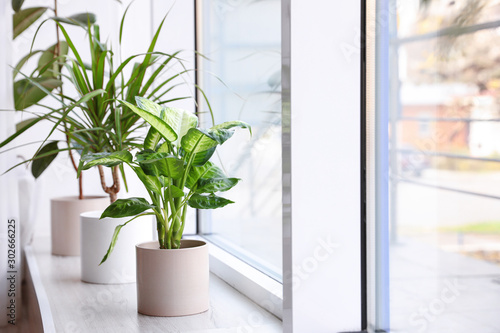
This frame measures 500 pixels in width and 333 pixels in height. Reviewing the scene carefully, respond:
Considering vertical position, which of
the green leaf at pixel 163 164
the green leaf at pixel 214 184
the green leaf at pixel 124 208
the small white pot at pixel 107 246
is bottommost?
the small white pot at pixel 107 246

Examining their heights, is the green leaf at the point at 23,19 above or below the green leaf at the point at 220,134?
above

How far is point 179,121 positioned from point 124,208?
20cm

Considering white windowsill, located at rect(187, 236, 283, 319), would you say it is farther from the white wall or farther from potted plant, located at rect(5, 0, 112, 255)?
potted plant, located at rect(5, 0, 112, 255)

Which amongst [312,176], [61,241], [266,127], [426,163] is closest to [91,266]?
[61,241]

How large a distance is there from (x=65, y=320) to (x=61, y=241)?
28.4 inches

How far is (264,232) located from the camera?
1.71 metres

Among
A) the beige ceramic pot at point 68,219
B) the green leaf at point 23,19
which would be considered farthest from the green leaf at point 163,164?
the green leaf at point 23,19

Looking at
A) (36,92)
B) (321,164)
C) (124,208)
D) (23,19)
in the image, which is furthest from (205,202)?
(23,19)

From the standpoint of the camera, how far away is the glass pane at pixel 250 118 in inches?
63.5

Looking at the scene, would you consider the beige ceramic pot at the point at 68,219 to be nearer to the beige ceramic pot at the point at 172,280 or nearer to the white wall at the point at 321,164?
the beige ceramic pot at the point at 172,280

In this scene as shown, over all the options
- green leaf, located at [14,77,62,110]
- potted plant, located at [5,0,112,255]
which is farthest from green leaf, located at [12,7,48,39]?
green leaf, located at [14,77,62,110]

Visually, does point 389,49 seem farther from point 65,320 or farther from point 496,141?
point 65,320

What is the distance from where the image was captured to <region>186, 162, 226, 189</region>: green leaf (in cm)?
123

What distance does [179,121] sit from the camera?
47.4 inches
